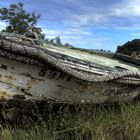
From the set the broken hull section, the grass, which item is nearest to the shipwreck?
the broken hull section

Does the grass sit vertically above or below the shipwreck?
below

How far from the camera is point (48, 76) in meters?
5.95

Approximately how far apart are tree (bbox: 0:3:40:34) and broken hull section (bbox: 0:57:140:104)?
879 centimetres

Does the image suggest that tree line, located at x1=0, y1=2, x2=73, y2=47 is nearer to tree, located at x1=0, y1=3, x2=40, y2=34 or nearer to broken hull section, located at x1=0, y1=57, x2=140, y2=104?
tree, located at x1=0, y1=3, x2=40, y2=34

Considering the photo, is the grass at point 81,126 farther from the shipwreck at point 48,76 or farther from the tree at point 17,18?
the tree at point 17,18

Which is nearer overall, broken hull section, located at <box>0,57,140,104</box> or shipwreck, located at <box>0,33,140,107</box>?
shipwreck, located at <box>0,33,140,107</box>

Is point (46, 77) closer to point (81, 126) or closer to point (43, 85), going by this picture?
point (43, 85)

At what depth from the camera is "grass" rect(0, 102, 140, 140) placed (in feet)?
18.6

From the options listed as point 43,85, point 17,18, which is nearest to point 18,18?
point 17,18

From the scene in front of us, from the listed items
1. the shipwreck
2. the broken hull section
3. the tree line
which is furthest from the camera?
the tree line

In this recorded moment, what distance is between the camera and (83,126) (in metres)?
5.87

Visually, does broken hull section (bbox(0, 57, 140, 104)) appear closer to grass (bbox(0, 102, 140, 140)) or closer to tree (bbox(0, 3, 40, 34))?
grass (bbox(0, 102, 140, 140))

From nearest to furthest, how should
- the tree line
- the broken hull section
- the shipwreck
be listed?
the shipwreck → the broken hull section → the tree line

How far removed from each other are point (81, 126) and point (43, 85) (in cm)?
73
